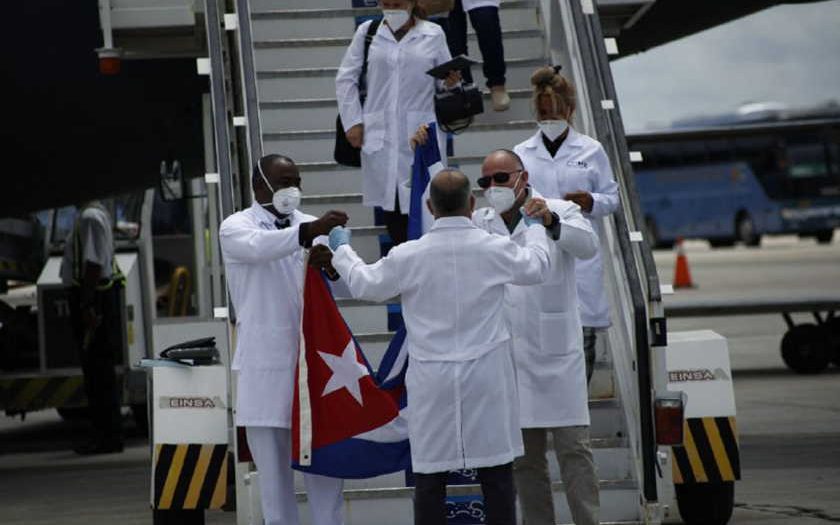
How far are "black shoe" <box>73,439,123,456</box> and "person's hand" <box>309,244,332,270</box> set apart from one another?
26.0 feet

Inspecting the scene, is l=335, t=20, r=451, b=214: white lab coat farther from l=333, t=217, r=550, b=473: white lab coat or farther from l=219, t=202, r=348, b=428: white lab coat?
l=333, t=217, r=550, b=473: white lab coat

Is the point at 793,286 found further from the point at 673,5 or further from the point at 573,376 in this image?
the point at 573,376

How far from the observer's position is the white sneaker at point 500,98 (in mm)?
10367

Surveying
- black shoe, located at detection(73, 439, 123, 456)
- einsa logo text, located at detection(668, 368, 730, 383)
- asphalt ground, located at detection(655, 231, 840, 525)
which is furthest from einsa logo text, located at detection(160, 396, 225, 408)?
black shoe, located at detection(73, 439, 123, 456)

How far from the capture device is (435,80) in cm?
927

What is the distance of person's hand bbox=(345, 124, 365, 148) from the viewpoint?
932 cm

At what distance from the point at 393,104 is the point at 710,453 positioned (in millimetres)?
2479

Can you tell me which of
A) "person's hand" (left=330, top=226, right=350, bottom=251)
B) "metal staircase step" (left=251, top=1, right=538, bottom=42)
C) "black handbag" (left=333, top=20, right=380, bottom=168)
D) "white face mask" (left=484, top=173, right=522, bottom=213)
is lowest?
"person's hand" (left=330, top=226, right=350, bottom=251)

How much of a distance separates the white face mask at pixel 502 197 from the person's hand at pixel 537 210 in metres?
0.10

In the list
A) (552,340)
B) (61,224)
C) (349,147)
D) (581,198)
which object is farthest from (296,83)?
(61,224)

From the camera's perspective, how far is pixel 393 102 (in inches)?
365

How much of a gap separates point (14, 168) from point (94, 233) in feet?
2.91

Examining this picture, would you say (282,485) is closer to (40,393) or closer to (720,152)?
(40,393)

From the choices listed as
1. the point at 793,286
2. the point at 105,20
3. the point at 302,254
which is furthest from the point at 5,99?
the point at 793,286
